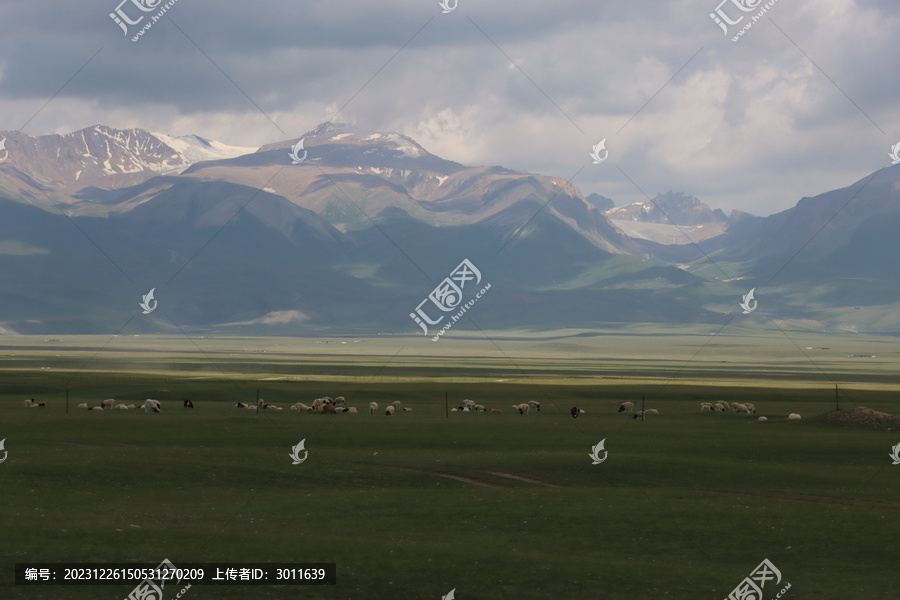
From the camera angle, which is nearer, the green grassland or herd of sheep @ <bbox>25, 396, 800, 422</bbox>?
the green grassland

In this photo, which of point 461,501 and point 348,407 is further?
point 348,407

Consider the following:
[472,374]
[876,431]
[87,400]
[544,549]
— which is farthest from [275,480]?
[472,374]

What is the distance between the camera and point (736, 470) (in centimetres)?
4116
